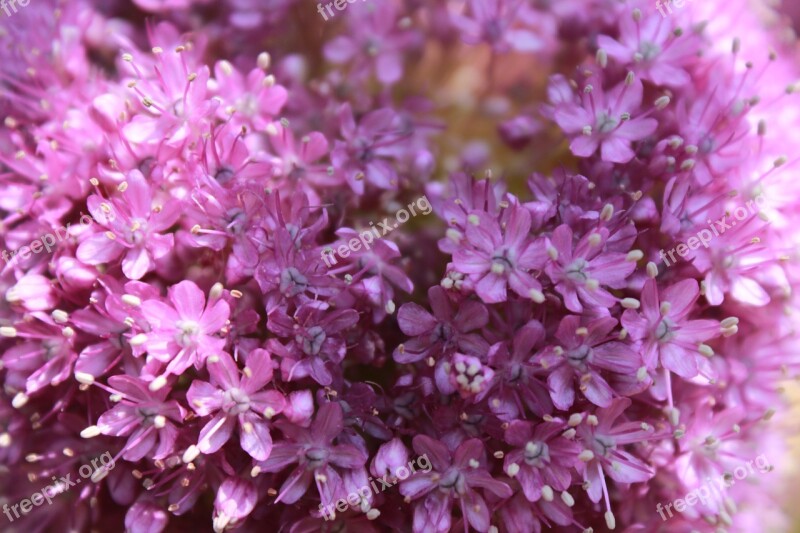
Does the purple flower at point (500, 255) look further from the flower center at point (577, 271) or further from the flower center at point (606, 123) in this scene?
the flower center at point (606, 123)

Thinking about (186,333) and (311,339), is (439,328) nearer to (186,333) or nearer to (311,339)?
(311,339)

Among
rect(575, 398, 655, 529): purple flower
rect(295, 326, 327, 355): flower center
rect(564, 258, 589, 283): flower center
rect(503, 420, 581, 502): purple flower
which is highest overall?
rect(295, 326, 327, 355): flower center

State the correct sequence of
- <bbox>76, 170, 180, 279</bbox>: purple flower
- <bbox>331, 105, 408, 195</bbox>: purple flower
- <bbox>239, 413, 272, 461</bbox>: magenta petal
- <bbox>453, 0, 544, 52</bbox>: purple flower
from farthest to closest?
1. <bbox>453, 0, 544, 52</bbox>: purple flower
2. <bbox>331, 105, 408, 195</bbox>: purple flower
3. <bbox>76, 170, 180, 279</bbox>: purple flower
4. <bbox>239, 413, 272, 461</bbox>: magenta petal

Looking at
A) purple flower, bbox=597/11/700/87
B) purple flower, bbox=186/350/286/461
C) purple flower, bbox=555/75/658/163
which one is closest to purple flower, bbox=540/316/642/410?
purple flower, bbox=555/75/658/163

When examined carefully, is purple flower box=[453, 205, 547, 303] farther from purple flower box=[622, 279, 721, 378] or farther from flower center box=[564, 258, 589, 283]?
purple flower box=[622, 279, 721, 378]

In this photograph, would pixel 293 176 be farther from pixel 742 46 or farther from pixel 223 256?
pixel 742 46

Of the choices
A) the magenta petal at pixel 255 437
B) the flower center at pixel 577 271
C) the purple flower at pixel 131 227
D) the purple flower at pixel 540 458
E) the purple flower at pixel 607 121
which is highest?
the purple flower at pixel 131 227

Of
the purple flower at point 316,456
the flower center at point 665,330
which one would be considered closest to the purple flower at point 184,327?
the purple flower at point 316,456

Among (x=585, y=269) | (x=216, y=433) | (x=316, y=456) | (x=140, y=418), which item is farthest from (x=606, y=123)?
(x=140, y=418)

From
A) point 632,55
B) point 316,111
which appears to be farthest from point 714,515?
point 316,111
